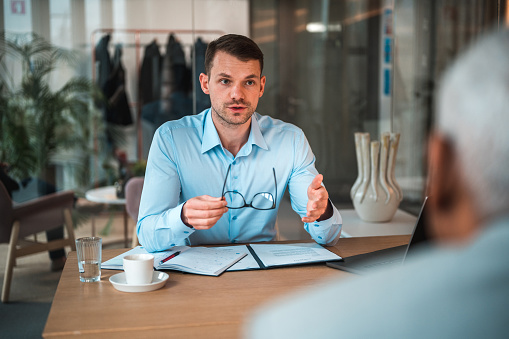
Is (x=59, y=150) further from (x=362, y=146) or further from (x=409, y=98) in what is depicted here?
(x=409, y=98)

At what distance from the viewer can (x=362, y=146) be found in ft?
9.74

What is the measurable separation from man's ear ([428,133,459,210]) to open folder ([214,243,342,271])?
1.05 m

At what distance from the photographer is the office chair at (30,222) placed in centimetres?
361

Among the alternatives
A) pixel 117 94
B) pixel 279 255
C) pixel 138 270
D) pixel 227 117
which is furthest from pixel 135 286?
pixel 117 94

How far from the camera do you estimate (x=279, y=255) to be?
5.74 ft

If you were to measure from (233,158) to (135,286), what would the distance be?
2.83 ft

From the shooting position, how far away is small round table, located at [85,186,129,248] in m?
4.19

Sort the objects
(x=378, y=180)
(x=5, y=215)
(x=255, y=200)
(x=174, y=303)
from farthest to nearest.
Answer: (x=5, y=215), (x=378, y=180), (x=255, y=200), (x=174, y=303)

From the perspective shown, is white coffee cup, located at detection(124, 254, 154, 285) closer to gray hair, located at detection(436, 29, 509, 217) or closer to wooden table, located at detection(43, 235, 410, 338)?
wooden table, located at detection(43, 235, 410, 338)

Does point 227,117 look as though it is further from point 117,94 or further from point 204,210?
point 117,94

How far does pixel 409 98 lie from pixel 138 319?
14.2 ft

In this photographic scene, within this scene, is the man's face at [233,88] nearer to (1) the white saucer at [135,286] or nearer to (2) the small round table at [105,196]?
(1) the white saucer at [135,286]

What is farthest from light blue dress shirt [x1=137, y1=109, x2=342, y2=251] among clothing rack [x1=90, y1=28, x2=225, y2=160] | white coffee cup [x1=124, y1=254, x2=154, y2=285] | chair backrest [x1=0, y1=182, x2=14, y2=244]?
clothing rack [x1=90, y1=28, x2=225, y2=160]

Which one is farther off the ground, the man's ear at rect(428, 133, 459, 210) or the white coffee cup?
the man's ear at rect(428, 133, 459, 210)
